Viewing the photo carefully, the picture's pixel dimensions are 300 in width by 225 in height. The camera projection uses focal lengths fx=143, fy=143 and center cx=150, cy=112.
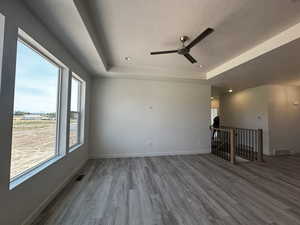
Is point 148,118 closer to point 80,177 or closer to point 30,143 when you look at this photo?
point 80,177

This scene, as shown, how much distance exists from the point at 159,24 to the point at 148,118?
3.00m

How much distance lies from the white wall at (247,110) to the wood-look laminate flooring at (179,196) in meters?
1.87

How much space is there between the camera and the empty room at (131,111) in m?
1.75

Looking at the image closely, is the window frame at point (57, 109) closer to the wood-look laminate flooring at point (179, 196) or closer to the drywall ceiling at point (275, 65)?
the wood-look laminate flooring at point (179, 196)

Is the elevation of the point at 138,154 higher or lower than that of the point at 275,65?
lower

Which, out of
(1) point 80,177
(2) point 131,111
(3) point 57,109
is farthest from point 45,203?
(2) point 131,111

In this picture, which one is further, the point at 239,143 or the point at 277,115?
the point at 239,143

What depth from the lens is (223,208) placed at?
2043 mm

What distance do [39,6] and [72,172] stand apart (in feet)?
9.58

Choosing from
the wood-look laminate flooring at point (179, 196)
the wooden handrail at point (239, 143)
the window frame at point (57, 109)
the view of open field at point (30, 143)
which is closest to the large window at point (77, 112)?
the window frame at point (57, 109)

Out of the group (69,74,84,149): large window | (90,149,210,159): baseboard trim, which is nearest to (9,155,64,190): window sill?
(69,74,84,149): large window

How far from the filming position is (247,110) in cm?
596

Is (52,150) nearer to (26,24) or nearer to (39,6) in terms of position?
(26,24)

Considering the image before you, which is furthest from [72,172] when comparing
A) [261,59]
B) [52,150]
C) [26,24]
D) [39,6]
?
[261,59]
